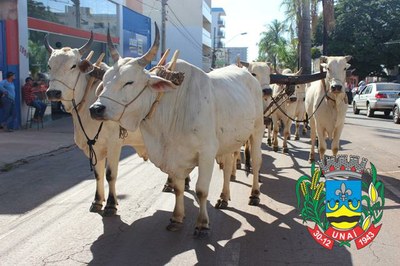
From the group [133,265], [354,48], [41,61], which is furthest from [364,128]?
[354,48]

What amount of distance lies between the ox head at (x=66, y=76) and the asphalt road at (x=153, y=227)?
Result: 1609 mm

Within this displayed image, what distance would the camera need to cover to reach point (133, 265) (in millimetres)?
4789

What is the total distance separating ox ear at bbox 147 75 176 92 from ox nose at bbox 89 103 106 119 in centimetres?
58

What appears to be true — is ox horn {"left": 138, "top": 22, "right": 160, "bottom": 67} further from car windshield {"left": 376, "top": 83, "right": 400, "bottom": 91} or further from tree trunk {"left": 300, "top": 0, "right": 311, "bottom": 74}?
car windshield {"left": 376, "top": 83, "right": 400, "bottom": 91}

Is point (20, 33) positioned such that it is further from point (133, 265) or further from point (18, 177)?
point (133, 265)

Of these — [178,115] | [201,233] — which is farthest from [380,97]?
[178,115]

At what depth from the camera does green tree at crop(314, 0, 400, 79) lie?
43.9 meters

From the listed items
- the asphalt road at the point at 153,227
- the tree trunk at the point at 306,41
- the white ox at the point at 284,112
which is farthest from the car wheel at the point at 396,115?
the asphalt road at the point at 153,227

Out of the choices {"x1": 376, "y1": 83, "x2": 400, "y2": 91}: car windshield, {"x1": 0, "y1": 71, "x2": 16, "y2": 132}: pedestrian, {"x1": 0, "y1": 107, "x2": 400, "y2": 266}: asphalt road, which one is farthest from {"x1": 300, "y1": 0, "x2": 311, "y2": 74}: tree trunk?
{"x1": 0, "y1": 107, "x2": 400, "y2": 266}: asphalt road

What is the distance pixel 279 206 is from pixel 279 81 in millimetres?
2719

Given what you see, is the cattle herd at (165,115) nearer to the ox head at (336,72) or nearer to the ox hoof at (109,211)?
the ox hoof at (109,211)

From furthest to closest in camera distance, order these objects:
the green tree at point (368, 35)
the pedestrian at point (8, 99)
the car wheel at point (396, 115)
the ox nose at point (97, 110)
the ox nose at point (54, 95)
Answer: the green tree at point (368, 35), the car wheel at point (396, 115), the pedestrian at point (8, 99), the ox nose at point (54, 95), the ox nose at point (97, 110)

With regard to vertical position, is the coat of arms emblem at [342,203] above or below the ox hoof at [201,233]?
above

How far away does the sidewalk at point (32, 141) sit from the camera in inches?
452
